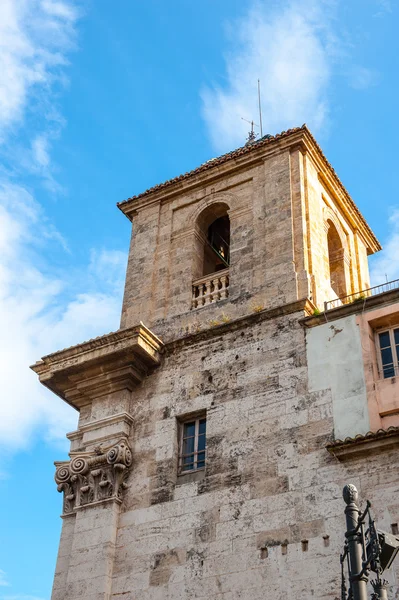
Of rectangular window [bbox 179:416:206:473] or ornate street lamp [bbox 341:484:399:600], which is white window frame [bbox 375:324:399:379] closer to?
rectangular window [bbox 179:416:206:473]

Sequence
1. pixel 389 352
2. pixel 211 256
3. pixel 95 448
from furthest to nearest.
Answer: pixel 211 256
pixel 95 448
pixel 389 352

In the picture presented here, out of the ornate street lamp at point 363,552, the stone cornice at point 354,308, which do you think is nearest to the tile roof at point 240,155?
the stone cornice at point 354,308

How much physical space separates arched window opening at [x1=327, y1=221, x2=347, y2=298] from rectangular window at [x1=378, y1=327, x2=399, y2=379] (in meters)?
5.14

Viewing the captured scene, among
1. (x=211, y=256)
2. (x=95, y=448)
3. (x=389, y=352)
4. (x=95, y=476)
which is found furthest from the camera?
(x=211, y=256)

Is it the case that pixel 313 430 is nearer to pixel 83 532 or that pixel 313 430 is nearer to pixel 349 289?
pixel 83 532

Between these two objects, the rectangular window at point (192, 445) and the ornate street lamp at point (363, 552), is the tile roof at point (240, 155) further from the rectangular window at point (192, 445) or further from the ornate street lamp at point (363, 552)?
the ornate street lamp at point (363, 552)

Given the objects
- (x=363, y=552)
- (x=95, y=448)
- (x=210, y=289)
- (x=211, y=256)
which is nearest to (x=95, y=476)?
(x=95, y=448)

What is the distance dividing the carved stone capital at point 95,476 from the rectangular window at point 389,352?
16.1 ft

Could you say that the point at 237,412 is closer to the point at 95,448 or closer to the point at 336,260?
the point at 95,448

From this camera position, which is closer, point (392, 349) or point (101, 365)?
point (392, 349)

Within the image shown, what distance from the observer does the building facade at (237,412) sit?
13.2 meters

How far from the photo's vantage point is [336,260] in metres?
20.7

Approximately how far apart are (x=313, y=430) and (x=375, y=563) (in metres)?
6.21

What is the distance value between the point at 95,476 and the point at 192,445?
1.90 m
